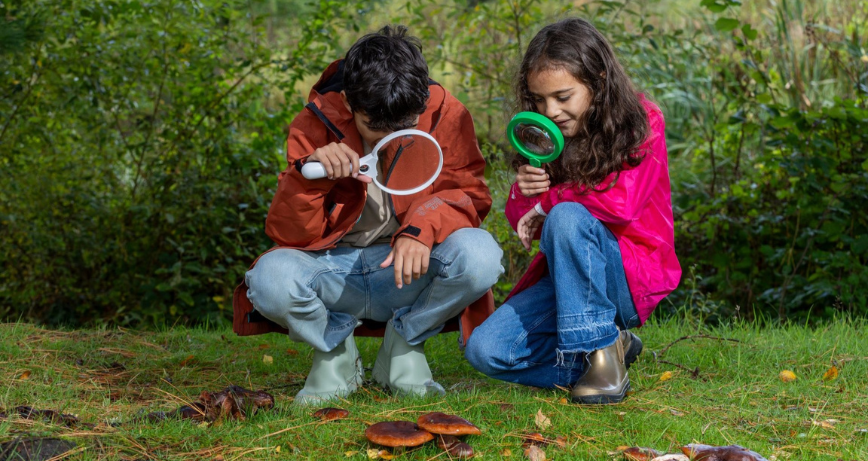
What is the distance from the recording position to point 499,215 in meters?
4.24

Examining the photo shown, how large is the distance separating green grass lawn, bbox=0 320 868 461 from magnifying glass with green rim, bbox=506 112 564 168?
787mm

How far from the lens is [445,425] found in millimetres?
1999

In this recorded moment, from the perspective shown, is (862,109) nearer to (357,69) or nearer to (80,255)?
(357,69)

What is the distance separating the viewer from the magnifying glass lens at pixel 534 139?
262 centimetres

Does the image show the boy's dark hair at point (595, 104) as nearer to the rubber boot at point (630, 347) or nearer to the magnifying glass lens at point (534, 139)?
the magnifying glass lens at point (534, 139)

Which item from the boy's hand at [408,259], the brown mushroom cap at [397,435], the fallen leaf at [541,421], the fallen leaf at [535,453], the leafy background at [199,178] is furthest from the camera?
the leafy background at [199,178]

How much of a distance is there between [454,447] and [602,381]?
2.38ft

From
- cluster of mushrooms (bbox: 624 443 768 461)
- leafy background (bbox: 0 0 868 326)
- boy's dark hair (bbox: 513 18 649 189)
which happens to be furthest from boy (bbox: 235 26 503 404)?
leafy background (bbox: 0 0 868 326)

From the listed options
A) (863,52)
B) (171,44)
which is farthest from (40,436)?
(863,52)

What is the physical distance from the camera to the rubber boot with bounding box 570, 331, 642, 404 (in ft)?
8.38

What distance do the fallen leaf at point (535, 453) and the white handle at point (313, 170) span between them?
105 centimetres

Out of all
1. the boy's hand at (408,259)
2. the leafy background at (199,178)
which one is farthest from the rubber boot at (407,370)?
the leafy background at (199,178)

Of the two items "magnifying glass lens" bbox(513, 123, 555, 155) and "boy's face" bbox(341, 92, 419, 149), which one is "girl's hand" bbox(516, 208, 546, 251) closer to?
"magnifying glass lens" bbox(513, 123, 555, 155)

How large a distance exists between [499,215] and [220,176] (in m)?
1.76
